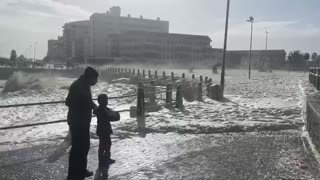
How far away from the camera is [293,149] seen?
9.03 meters

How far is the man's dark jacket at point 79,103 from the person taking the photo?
261 inches

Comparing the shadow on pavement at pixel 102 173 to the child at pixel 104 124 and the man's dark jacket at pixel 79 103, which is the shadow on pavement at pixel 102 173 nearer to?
the child at pixel 104 124

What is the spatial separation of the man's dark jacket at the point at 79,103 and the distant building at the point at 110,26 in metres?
138

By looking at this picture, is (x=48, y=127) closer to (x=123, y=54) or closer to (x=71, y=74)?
(x=71, y=74)

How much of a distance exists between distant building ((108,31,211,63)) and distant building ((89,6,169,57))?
29.9 feet

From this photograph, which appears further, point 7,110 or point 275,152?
point 7,110

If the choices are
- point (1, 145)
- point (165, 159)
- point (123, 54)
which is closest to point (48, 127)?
point (1, 145)

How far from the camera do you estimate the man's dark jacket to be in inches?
261

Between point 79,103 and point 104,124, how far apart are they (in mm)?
1054

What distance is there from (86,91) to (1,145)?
3812mm

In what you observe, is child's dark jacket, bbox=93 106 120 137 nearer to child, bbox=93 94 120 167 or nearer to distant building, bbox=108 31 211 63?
child, bbox=93 94 120 167

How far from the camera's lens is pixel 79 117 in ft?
21.9

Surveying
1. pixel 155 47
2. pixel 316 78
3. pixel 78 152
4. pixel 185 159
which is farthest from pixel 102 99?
pixel 155 47

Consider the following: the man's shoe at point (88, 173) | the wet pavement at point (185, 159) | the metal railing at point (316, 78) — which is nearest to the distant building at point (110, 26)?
the metal railing at point (316, 78)
